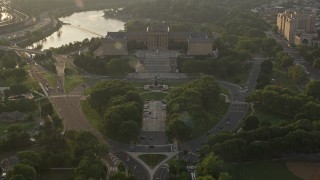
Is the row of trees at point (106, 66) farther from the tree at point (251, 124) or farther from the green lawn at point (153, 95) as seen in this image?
the tree at point (251, 124)

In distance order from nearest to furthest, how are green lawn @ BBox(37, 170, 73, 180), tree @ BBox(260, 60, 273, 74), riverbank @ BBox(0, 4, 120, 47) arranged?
green lawn @ BBox(37, 170, 73, 180) < tree @ BBox(260, 60, 273, 74) < riverbank @ BBox(0, 4, 120, 47)

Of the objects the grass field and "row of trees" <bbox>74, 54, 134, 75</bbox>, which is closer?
the grass field

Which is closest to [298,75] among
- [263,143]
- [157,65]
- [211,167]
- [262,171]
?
[157,65]

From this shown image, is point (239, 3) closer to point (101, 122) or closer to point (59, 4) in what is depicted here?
point (59, 4)

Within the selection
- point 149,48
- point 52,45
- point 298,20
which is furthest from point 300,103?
point 52,45

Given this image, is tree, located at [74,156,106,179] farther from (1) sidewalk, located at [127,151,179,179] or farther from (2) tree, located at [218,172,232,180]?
(2) tree, located at [218,172,232,180]

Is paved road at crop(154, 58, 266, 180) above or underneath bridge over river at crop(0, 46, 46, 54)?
underneath

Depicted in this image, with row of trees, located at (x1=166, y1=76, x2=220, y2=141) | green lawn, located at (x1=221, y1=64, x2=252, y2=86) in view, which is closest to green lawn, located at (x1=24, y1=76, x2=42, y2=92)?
row of trees, located at (x1=166, y1=76, x2=220, y2=141)

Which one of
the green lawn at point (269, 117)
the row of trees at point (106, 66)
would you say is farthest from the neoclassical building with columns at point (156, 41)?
the green lawn at point (269, 117)
